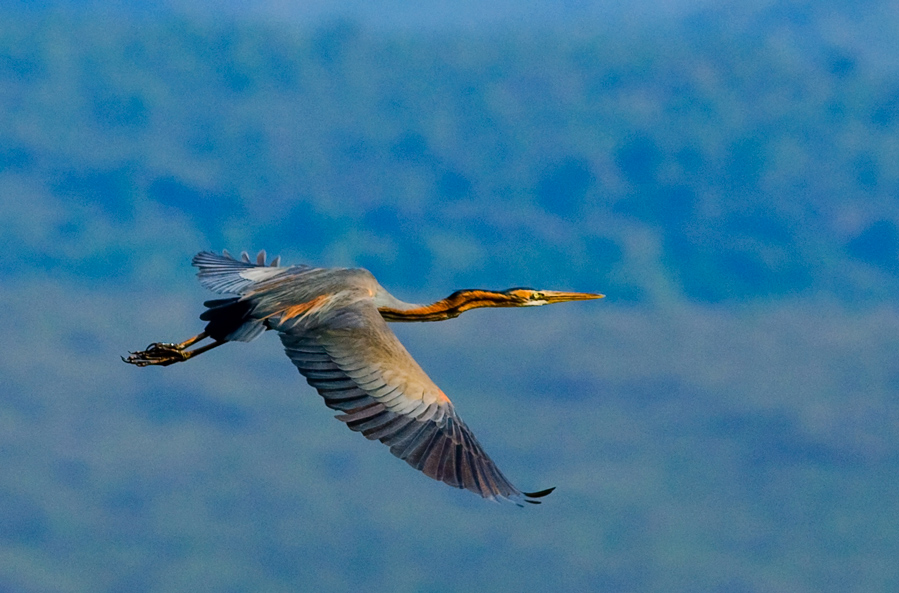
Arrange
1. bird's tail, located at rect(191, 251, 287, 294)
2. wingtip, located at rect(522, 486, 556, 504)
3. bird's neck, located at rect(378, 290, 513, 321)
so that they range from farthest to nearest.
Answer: bird's tail, located at rect(191, 251, 287, 294) → bird's neck, located at rect(378, 290, 513, 321) → wingtip, located at rect(522, 486, 556, 504)

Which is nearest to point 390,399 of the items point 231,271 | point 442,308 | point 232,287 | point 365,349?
point 365,349

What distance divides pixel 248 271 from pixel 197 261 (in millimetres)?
1973

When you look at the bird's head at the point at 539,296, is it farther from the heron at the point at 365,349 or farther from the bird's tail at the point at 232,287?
the bird's tail at the point at 232,287

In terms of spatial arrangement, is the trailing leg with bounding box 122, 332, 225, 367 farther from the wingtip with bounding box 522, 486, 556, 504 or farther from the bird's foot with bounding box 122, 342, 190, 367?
the wingtip with bounding box 522, 486, 556, 504

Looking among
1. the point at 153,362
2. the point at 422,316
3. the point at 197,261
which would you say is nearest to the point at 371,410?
the point at 422,316

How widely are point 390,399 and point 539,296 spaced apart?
4956 millimetres

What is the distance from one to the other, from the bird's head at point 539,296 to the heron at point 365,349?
19mm

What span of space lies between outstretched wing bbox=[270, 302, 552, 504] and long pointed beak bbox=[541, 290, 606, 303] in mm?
4054

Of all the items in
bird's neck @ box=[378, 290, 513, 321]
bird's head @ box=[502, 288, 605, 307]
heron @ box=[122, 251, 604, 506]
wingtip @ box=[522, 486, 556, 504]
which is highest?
bird's head @ box=[502, 288, 605, 307]

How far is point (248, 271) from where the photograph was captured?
24.2 metres

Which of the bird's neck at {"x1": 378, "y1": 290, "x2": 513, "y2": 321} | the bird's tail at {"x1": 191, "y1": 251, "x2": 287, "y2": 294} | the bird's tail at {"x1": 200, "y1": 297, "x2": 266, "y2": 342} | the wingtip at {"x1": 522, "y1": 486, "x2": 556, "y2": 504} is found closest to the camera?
the wingtip at {"x1": 522, "y1": 486, "x2": 556, "y2": 504}

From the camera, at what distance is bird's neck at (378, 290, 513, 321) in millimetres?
22141

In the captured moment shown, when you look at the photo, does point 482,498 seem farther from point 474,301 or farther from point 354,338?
point 474,301

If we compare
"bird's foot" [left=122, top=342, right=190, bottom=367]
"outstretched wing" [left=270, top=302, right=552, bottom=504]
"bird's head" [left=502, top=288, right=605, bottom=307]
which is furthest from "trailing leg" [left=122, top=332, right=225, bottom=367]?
"bird's head" [left=502, top=288, right=605, bottom=307]
